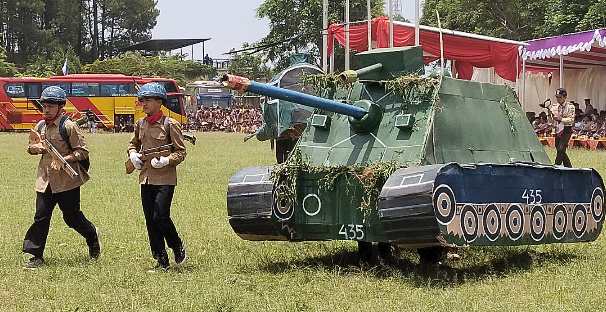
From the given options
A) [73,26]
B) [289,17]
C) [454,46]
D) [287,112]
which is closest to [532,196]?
[287,112]

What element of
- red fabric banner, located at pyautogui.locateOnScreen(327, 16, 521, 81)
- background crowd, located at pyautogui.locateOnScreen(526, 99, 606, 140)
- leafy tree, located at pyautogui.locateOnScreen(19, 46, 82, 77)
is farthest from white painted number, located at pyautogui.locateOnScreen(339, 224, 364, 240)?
leafy tree, located at pyautogui.locateOnScreen(19, 46, 82, 77)

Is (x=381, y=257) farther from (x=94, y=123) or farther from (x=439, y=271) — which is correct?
(x=94, y=123)

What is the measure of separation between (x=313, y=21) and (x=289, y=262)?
31.5 metres

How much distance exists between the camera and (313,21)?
3853 cm

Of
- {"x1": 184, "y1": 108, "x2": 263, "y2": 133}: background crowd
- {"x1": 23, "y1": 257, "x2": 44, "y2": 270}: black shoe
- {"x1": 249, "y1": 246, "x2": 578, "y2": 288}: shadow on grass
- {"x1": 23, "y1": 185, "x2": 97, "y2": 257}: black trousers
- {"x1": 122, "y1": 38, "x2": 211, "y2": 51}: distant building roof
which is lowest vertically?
{"x1": 184, "y1": 108, "x2": 263, "y2": 133}: background crowd

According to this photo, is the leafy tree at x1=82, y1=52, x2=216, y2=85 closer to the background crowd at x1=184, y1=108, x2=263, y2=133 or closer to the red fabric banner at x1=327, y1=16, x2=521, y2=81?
the background crowd at x1=184, y1=108, x2=263, y2=133

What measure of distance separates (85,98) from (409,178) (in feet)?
119

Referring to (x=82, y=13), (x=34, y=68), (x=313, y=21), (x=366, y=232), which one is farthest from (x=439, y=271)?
(x=82, y=13)

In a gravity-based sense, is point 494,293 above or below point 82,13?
below

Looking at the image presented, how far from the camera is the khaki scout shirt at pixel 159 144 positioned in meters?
7.32

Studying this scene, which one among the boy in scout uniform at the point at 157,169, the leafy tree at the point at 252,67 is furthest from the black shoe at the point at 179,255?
→ the leafy tree at the point at 252,67

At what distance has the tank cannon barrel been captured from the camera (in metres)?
6.49

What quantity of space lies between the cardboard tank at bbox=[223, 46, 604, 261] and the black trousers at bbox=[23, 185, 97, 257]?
1387 millimetres

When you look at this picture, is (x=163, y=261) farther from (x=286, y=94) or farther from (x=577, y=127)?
(x=577, y=127)
